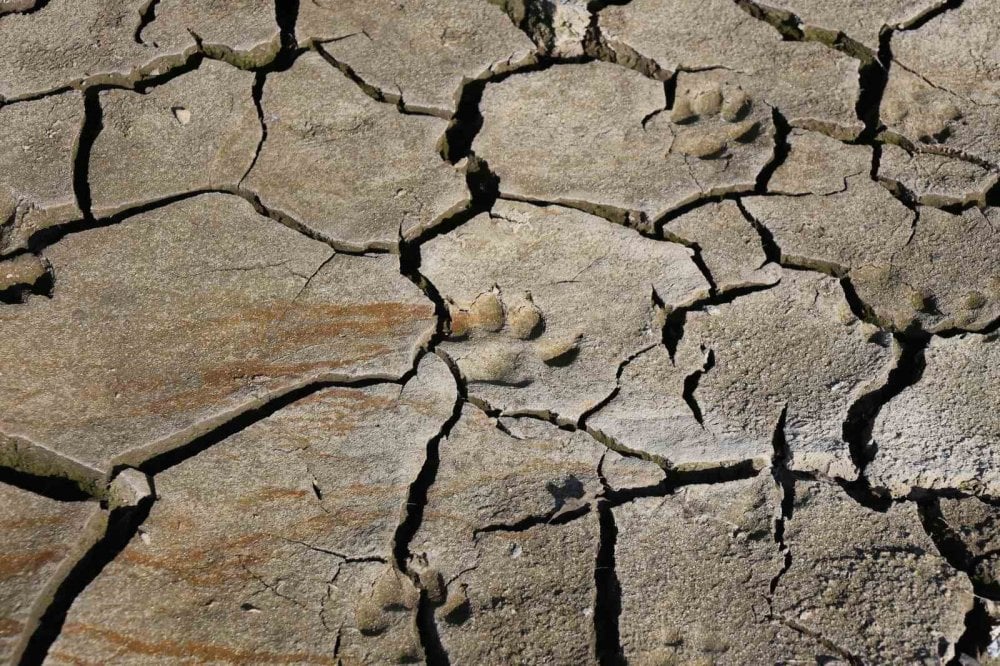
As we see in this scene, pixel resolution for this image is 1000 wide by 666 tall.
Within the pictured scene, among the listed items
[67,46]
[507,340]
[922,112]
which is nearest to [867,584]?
[507,340]

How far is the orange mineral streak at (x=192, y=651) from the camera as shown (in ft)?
6.00

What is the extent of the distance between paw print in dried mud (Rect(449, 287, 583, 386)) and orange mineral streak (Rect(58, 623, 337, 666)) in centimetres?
78

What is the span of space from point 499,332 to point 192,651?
3.50 feet

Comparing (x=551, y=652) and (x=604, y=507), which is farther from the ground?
(x=604, y=507)

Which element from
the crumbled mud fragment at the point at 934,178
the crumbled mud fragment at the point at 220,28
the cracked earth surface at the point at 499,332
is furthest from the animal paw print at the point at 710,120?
the crumbled mud fragment at the point at 220,28

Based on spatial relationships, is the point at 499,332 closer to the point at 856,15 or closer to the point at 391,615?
the point at 391,615

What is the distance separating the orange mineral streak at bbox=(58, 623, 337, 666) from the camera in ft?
6.00

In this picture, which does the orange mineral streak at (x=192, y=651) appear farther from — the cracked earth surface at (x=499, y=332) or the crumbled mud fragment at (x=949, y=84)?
the crumbled mud fragment at (x=949, y=84)

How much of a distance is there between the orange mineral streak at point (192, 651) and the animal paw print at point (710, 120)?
1.80 metres

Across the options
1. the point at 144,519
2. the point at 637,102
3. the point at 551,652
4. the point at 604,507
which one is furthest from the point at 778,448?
the point at 144,519

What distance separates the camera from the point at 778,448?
2150 millimetres

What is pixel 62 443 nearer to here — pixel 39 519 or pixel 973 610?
pixel 39 519

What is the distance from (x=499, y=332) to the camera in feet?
7.80

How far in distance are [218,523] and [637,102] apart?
1809mm
